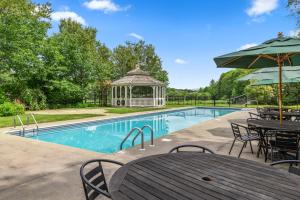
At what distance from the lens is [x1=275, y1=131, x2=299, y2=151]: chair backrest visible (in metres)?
4.06

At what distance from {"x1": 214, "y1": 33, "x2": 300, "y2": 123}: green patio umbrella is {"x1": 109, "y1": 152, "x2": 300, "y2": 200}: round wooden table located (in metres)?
2.59

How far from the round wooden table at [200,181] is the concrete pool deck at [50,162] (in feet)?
4.64

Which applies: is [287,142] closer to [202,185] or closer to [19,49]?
[202,185]

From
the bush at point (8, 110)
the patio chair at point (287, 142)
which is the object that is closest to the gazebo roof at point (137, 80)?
the bush at point (8, 110)

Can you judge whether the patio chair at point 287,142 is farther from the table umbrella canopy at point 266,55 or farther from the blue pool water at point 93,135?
the blue pool water at point 93,135

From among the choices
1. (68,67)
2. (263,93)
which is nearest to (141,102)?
(68,67)

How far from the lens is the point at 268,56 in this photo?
4992mm

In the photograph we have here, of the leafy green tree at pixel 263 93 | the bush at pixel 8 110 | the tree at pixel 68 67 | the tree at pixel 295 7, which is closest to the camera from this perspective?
the tree at pixel 295 7

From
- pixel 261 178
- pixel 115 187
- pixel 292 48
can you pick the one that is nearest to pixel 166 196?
pixel 115 187

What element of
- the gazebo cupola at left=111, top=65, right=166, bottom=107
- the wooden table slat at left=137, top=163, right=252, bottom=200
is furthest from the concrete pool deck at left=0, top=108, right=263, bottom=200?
the gazebo cupola at left=111, top=65, right=166, bottom=107

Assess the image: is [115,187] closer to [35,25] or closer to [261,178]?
[261,178]

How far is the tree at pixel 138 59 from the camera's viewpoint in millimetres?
30281

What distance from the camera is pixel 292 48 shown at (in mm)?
3852

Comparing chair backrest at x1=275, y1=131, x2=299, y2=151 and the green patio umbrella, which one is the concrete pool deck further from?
the green patio umbrella
